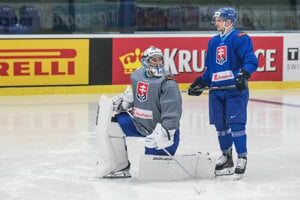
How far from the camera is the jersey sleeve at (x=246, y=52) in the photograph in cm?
583

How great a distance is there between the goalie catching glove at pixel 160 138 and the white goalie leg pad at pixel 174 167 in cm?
15

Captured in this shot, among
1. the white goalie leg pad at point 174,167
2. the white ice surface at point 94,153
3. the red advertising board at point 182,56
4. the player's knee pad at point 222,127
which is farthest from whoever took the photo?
the red advertising board at point 182,56

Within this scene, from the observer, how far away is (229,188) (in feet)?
18.2

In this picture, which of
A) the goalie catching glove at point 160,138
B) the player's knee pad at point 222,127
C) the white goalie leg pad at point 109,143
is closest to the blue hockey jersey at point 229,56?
the player's knee pad at point 222,127

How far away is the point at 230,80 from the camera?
5.96 metres

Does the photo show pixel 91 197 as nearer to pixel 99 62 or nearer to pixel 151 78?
pixel 151 78

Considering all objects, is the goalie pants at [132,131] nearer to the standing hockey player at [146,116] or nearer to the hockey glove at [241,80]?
the standing hockey player at [146,116]

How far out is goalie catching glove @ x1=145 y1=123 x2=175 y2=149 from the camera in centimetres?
548

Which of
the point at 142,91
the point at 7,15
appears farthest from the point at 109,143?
the point at 7,15

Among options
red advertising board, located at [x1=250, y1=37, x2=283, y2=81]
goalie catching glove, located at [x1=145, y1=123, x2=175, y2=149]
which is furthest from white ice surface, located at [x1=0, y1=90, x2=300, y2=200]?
red advertising board, located at [x1=250, y1=37, x2=283, y2=81]

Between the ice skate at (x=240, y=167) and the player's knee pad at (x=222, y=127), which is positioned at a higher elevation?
the player's knee pad at (x=222, y=127)

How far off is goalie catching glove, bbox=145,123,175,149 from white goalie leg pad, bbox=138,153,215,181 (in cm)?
15

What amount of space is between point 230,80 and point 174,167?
793 mm

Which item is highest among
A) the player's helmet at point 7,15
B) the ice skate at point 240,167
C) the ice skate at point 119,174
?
the player's helmet at point 7,15
